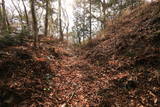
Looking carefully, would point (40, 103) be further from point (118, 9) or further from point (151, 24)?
point (118, 9)

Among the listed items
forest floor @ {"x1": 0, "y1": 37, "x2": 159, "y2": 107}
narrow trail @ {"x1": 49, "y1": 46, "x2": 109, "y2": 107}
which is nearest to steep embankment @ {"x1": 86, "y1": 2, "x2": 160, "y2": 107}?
forest floor @ {"x1": 0, "y1": 37, "x2": 159, "y2": 107}

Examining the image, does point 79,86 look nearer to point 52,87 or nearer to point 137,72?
point 52,87

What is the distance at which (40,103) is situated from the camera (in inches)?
160

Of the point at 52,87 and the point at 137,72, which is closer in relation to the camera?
the point at 137,72

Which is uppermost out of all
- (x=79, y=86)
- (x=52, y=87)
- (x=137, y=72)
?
(x=137, y=72)

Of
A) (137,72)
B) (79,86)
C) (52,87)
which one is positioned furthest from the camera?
(79,86)

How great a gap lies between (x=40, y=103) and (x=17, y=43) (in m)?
5.52

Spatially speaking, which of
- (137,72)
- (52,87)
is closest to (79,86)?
(52,87)

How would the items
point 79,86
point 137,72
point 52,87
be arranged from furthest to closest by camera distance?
point 79,86 < point 52,87 < point 137,72

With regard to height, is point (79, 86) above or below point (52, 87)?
below

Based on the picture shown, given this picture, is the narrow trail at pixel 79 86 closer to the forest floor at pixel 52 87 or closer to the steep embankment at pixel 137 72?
the forest floor at pixel 52 87

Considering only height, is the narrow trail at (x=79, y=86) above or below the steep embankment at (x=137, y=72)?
below

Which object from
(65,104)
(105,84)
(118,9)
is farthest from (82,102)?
(118,9)

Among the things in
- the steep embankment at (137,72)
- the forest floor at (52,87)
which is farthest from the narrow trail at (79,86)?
the steep embankment at (137,72)
